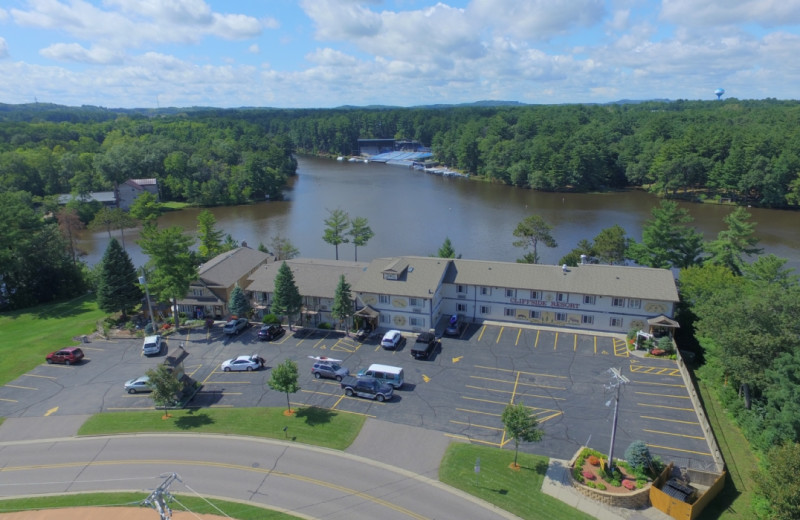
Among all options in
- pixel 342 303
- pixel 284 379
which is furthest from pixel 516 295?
pixel 284 379

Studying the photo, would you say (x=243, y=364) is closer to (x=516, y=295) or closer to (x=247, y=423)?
(x=247, y=423)

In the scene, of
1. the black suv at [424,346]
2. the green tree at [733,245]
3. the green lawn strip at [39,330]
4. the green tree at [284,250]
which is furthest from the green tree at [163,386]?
the green tree at [733,245]

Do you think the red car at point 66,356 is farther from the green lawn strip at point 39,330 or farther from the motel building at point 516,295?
the motel building at point 516,295

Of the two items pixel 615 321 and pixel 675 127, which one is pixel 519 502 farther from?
pixel 675 127

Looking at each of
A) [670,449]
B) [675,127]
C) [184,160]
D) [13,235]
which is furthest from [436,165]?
[670,449]

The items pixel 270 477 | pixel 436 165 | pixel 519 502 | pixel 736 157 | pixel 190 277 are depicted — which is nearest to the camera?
pixel 519 502

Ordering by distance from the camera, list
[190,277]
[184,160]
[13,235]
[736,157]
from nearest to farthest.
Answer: [190,277]
[13,235]
[736,157]
[184,160]

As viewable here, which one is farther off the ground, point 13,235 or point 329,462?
point 13,235
